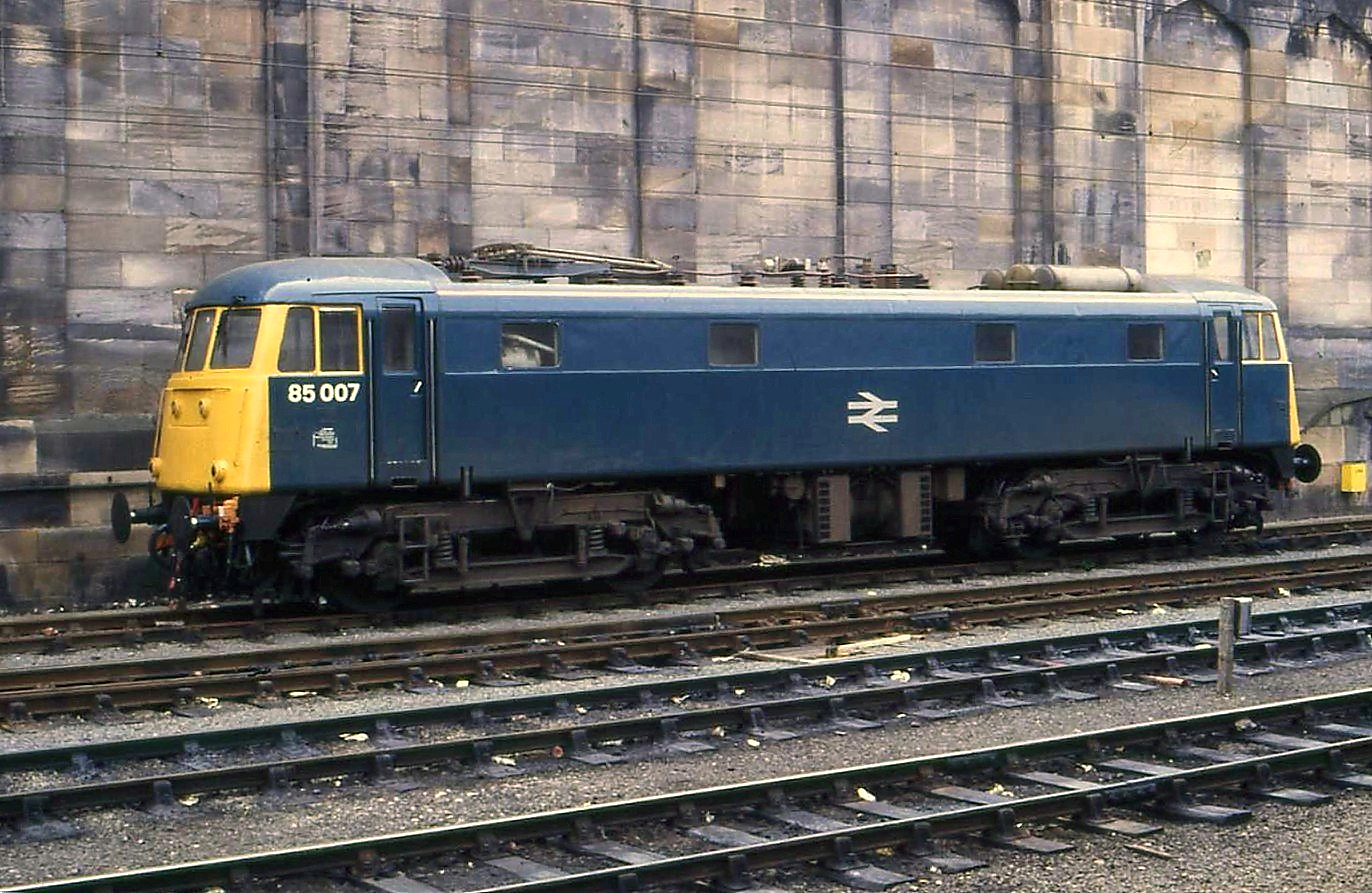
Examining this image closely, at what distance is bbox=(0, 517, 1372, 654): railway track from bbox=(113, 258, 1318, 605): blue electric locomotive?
0.35 metres

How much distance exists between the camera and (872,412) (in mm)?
21438

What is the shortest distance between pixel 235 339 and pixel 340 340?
3.30 ft

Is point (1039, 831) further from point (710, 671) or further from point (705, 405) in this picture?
point (705, 405)

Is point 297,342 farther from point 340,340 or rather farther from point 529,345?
point 529,345

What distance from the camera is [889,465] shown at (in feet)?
71.6

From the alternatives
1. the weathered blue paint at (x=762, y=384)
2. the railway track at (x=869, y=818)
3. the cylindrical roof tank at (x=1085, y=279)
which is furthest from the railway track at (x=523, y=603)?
the railway track at (x=869, y=818)

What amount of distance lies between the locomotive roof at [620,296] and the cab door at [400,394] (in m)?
0.26

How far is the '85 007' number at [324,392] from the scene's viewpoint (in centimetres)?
1795

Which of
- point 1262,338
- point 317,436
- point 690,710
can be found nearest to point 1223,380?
point 1262,338

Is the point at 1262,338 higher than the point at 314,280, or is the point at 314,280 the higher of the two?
the point at 314,280

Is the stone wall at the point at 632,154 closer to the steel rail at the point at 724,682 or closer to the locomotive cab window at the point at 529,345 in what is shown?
the locomotive cab window at the point at 529,345

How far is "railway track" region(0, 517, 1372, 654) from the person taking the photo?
17.4 metres

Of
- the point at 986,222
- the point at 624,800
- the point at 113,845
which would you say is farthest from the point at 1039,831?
the point at 986,222

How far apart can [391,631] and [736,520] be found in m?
5.30
